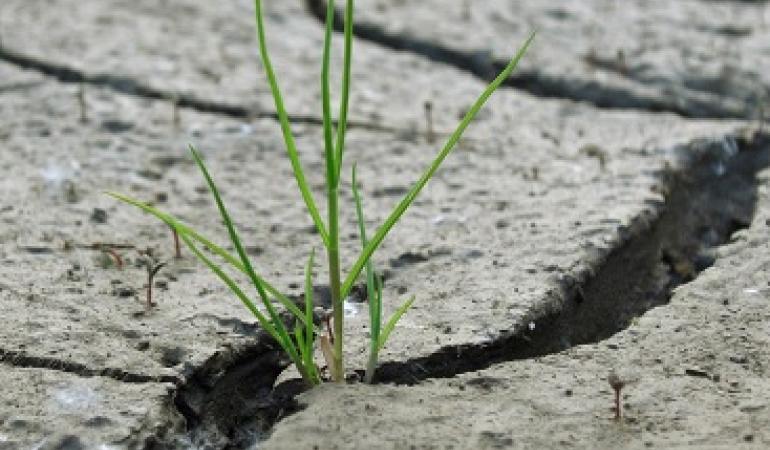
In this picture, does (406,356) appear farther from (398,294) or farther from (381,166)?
(381,166)

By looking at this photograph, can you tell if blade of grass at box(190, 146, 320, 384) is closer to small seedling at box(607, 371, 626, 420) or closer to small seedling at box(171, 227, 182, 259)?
small seedling at box(607, 371, 626, 420)

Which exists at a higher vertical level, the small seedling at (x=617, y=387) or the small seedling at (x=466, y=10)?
the small seedling at (x=466, y=10)

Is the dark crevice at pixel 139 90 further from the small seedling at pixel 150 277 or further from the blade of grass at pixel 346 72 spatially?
the blade of grass at pixel 346 72

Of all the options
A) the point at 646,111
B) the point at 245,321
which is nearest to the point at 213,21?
the point at 646,111

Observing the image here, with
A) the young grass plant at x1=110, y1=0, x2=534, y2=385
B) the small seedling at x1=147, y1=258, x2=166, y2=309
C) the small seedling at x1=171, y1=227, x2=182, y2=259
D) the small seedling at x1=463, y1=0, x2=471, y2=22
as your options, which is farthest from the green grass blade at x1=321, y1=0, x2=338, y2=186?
the small seedling at x1=463, y1=0, x2=471, y2=22

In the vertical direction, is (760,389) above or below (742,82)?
below

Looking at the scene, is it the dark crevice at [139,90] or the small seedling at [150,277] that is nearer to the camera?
the small seedling at [150,277]

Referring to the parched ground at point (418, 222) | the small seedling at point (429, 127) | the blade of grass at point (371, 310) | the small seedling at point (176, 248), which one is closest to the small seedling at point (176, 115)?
the parched ground at point (418, 222)

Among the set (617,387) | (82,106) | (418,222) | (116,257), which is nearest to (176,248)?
(116,257)
